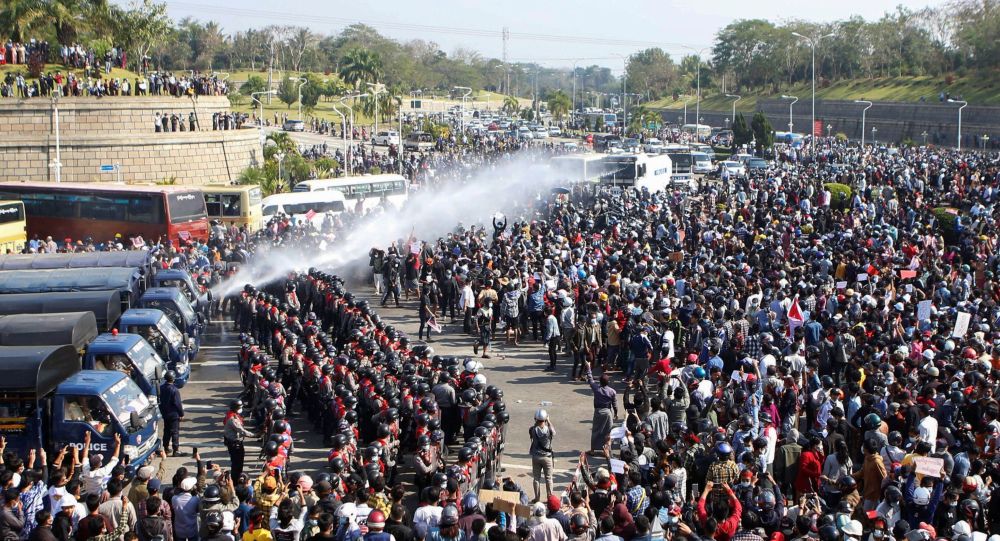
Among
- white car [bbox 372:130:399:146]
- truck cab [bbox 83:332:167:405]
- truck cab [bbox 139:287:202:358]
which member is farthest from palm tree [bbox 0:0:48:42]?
truck cab [bbox 83:332:167:405]

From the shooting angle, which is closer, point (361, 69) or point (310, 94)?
point (310, 94)

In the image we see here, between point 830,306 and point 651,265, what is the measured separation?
4909 millimetres

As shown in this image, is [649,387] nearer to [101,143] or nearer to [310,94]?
[101,143]

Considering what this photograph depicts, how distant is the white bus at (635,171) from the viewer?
44188 mm

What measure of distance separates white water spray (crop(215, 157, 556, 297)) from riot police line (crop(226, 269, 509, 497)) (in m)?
8.21

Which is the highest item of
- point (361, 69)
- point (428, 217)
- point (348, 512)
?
point (361, 69)

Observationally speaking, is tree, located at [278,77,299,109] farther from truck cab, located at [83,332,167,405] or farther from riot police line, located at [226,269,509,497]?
truck cab, located at [83,332,167,405]

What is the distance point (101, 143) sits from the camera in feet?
152

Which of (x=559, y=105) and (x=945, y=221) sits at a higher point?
(x=559, y=105)

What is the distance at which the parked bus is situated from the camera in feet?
109

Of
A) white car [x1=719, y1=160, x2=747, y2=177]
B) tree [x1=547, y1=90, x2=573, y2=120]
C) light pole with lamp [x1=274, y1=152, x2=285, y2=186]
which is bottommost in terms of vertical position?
white car [x1=719, y1=160, x2=747, y2=177]

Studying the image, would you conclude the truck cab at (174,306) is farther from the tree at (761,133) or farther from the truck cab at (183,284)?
the tree at (761,133)

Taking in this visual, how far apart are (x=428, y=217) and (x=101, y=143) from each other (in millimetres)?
16269

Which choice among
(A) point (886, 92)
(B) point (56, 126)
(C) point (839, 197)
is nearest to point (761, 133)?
(C) point (839, 197)
